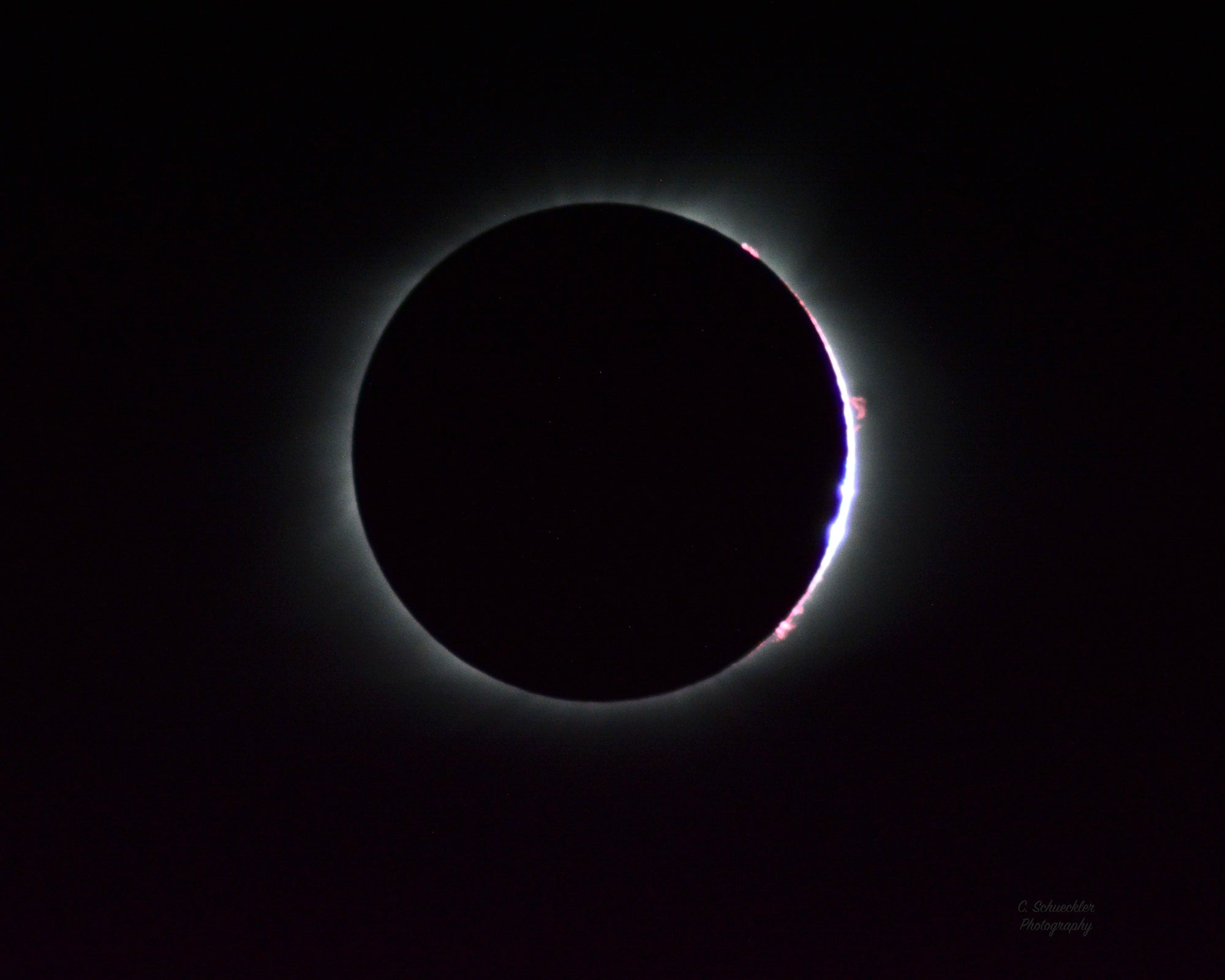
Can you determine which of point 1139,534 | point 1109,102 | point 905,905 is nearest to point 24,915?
point 905,905

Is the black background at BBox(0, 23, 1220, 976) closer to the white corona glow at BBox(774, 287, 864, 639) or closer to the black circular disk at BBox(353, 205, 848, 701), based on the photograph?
the white corona glow at BBox(774, 287, 864, 639)

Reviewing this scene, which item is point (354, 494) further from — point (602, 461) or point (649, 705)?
point (649, 705)

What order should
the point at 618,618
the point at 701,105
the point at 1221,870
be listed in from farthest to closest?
the point at 1221,870, the point at 701,105, the point at 618,618

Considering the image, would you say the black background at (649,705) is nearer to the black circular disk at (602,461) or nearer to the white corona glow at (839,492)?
the white corona glow at (839,492)

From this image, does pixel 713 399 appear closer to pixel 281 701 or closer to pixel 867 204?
pixel 867 204

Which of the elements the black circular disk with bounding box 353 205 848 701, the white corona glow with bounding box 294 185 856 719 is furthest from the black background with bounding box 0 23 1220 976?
the black circular disk with bounding box 353 205 848 701

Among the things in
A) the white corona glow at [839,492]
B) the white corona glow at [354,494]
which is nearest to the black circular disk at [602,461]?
the white corona glow at [839,492]

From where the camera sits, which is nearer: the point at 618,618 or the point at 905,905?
the point at 618,618
